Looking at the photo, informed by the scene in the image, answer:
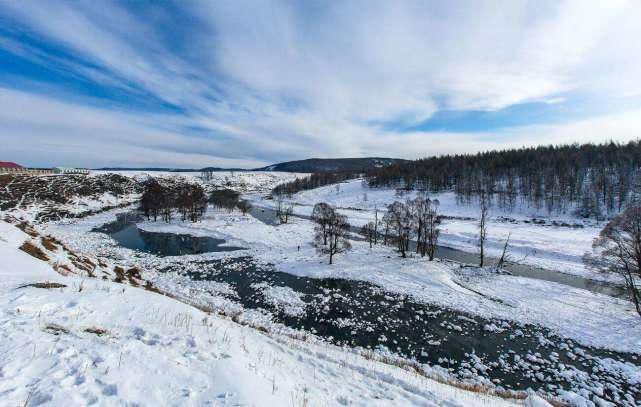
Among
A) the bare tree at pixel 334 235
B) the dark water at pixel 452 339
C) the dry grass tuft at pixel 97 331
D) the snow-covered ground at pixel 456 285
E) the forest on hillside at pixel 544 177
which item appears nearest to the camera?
the dry grass tuft at pixel 97 331

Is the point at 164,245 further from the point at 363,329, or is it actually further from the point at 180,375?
the point at 180,375

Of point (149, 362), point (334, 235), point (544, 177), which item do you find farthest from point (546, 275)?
point (544, 177)

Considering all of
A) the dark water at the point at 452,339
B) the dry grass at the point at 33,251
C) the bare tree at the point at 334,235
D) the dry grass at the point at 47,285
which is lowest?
the dark water at the point at 452,339

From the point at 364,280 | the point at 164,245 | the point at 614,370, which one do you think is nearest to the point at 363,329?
the point at 364,280

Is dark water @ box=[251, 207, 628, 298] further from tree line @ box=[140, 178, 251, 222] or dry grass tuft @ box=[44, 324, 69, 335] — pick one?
tree line @ box=[140, 178, 251, 222]

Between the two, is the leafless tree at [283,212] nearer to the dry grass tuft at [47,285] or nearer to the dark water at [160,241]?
the dark water at [160,241]

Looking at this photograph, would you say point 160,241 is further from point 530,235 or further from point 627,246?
point 530,235

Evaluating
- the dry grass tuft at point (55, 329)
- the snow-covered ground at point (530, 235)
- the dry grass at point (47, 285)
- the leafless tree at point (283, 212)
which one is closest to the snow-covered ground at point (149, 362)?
the dry grass tuft at point (55, 329)

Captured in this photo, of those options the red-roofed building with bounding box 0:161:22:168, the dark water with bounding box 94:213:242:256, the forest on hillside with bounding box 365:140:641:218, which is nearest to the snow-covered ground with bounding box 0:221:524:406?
the dark water with bounding box 94:213:242:256
